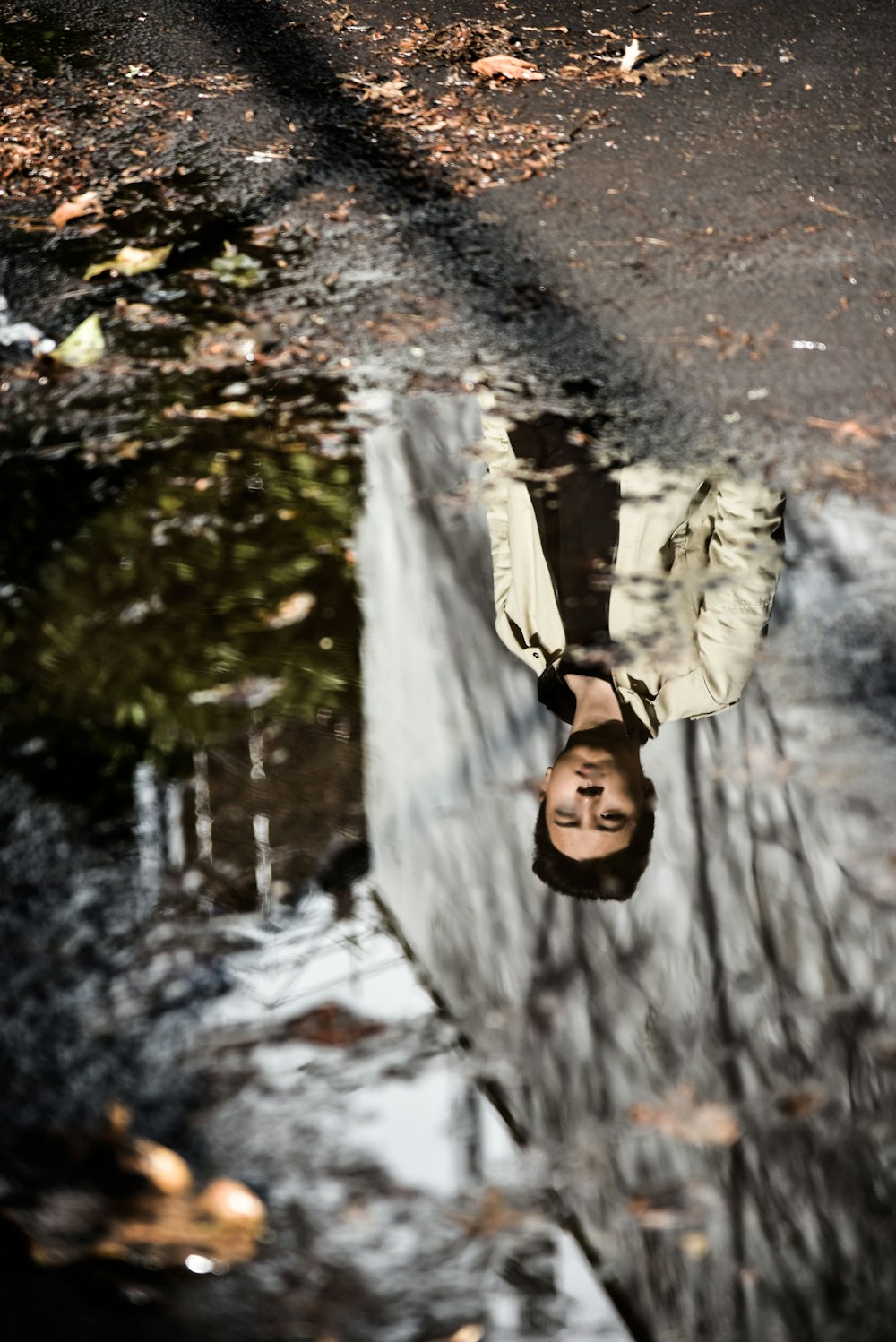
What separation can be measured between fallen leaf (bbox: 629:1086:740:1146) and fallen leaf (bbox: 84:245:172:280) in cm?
317

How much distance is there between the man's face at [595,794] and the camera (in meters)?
2.42

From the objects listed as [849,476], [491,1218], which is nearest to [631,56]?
[849,476]

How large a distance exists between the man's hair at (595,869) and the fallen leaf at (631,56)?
405cm

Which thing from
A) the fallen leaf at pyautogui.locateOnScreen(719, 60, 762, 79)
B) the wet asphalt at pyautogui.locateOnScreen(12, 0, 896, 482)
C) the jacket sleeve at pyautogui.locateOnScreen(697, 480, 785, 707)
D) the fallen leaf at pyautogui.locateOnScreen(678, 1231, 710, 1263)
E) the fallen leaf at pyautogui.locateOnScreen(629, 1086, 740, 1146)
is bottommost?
the fallen leaf at pyautogui.locateOnScreen(678, 1231, 710, 1263)

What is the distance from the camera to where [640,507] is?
309 centimetres

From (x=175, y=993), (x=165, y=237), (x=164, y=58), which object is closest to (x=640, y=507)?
(x=175, y=993)

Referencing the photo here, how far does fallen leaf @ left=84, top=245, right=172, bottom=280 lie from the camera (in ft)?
13.7

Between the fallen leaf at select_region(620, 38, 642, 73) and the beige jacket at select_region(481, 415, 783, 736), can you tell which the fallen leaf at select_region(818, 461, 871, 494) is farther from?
the fallen leaf at select_region(620, 38, 642, 73)

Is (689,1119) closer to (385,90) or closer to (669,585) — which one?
(669,585)

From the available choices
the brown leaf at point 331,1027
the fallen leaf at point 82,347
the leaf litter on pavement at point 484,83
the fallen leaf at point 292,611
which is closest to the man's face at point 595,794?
the brown leaf at point 331,1027

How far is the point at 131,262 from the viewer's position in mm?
4207

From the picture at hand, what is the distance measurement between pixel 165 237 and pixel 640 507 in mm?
2140

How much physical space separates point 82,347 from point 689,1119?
9.19ft

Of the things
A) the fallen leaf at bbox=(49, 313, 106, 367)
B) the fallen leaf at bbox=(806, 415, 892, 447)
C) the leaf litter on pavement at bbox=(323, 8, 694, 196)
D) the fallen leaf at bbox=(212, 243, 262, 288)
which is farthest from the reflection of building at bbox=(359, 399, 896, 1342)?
the leaf litter on pavement at bbox=(323, 8, 694, 196)
